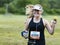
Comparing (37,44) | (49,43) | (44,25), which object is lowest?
(49,43)

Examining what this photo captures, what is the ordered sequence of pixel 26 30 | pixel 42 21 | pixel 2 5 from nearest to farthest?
1. pixel 42 21
2. pixel 26 30
3. pixel 2 5

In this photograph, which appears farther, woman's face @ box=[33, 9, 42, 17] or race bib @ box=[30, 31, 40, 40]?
race bib @ box=[30, 31, 40, 40]

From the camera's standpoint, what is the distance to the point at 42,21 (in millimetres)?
5770

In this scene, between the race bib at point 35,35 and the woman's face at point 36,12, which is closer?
the woman's face at point 36,12

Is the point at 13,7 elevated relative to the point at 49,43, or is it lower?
lower

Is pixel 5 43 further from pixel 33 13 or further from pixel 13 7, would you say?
pixel 13 7

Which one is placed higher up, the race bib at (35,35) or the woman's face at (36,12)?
the woman's face at (36,12)

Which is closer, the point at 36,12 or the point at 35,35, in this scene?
the point at 36,12

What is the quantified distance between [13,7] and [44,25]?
6593 centimetres

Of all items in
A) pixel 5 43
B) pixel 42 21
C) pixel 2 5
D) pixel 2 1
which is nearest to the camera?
pixel 42 21

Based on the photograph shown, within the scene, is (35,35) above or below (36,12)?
below

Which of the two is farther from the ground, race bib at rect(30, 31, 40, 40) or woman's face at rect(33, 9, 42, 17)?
woman's face at rect(33, 9, 42, 17)

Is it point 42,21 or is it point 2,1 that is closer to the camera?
point 42,21

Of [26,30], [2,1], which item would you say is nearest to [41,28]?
[26,30]
